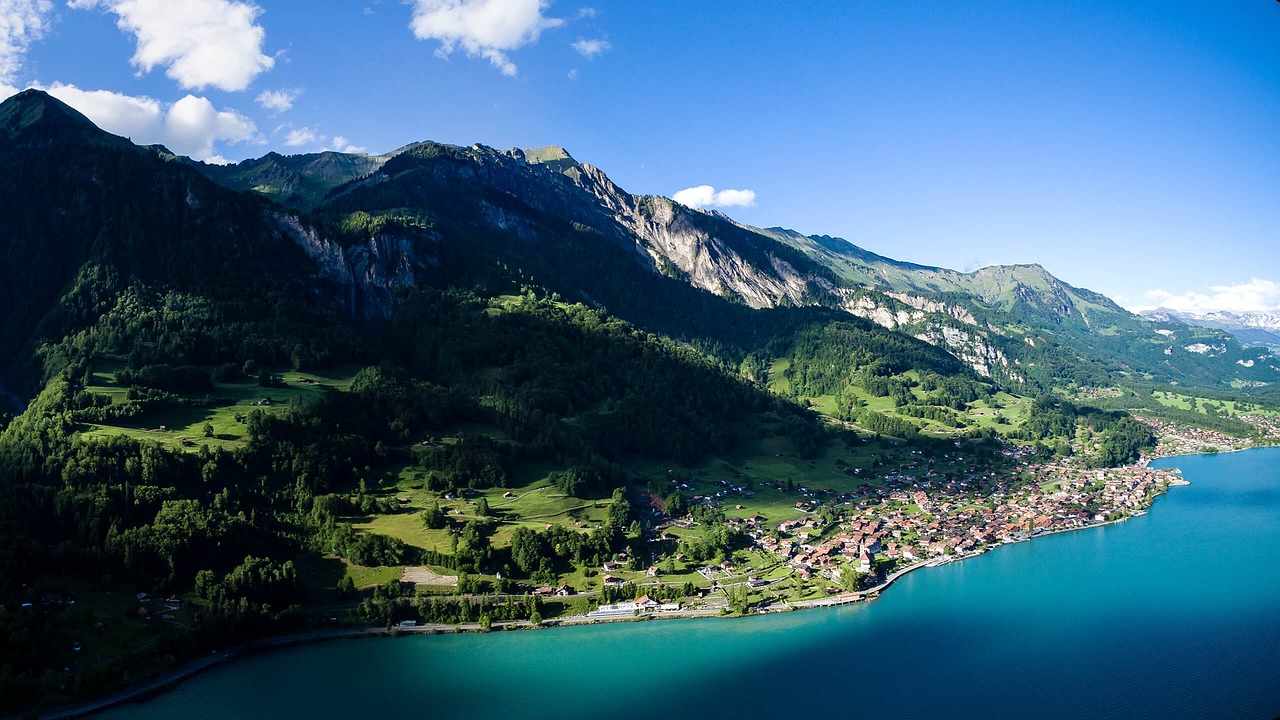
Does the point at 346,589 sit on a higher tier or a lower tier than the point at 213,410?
lower

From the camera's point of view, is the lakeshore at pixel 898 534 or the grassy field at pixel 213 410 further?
the grassy field at pixel 213 410

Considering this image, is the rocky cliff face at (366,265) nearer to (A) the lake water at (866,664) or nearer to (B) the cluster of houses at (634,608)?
(A) the lake water at (866,664)

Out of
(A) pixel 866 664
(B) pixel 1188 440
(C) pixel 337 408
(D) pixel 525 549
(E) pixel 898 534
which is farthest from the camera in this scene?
(B) pixel 1188 440

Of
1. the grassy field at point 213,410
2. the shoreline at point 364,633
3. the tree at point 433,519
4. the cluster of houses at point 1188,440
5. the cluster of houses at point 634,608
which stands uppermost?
the grassy field at point 213,410

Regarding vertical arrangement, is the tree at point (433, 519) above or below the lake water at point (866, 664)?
above

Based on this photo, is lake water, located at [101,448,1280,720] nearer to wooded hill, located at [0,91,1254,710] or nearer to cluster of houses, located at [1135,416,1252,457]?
wooded hill, located at [0,91,1254,710]

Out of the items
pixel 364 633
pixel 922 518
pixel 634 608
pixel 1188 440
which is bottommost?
pixel 364 633

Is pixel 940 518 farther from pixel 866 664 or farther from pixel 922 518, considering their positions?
pixel 866 664

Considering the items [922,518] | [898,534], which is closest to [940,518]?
[922,518]

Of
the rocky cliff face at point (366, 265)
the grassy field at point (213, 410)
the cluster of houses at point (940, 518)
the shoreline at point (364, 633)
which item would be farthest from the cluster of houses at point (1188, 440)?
the grassy field at point (213, 410)

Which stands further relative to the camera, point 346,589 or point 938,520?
point 938,520
